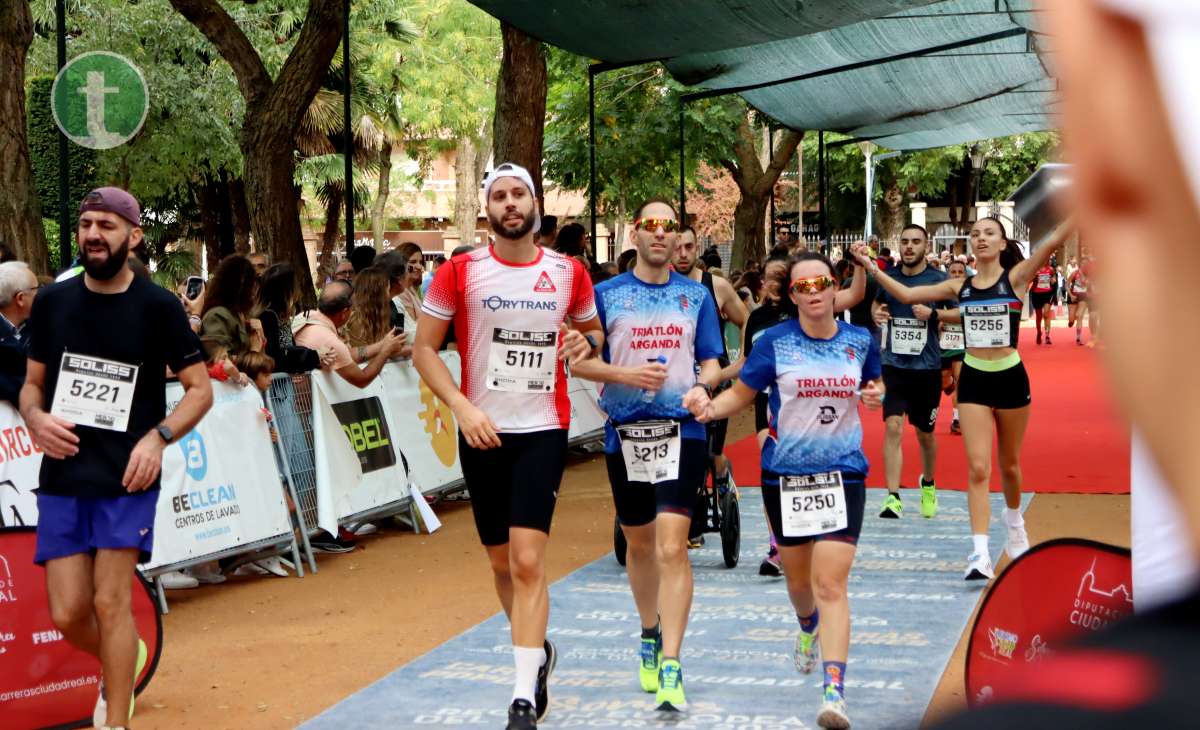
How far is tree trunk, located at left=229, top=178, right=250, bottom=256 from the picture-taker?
33562 millimetres

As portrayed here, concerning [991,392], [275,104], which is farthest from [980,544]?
[275,104]

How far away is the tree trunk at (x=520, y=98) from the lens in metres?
16.4

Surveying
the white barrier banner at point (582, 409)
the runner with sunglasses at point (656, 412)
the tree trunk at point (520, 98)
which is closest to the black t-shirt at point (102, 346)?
the runner with sunglasses at point (656, 412)

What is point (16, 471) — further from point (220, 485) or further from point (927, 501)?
point (927, 501)

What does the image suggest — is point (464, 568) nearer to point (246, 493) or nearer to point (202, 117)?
point (246, 493)

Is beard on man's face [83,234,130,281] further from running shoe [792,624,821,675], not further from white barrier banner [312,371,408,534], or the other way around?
white barrier banner [312,371,408,534]

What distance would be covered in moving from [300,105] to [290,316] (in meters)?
5.55

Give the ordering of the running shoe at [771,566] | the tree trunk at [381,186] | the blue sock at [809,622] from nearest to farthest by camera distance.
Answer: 1. the blue sock at [809,622]
2. the running shoe at [771,566]
3. the tree trunk at [381,186]

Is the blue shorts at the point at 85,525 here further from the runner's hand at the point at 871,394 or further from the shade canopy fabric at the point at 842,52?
the shade canopy fabric at the point at 842,52

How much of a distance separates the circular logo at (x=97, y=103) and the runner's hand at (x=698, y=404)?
18.5 feet

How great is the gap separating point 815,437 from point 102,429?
296cm

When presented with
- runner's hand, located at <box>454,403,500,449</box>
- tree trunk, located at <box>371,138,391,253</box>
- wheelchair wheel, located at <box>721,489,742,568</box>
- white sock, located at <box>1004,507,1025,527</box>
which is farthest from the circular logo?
tree trunk, located at <box>371,138,391,253</box>

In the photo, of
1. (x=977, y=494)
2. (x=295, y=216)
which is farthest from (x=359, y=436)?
(x=295, y=216)

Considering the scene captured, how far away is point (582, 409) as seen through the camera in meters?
16.6
